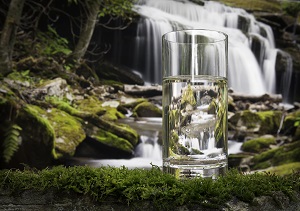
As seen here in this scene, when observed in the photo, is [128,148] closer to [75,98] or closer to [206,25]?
[75,98]

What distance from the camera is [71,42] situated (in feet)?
6.18

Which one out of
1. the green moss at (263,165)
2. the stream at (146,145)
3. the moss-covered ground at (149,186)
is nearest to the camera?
the moss-covered ground at (149,186)

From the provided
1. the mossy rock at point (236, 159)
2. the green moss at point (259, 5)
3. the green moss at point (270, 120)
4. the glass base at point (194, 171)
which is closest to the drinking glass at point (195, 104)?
the glass base at point (194, 171)

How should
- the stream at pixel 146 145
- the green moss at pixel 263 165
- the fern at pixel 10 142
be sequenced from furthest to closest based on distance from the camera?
1. the green moss at pixel 263 165
2. the stream at pixel 146 145
3. the fern at pixel 10 142

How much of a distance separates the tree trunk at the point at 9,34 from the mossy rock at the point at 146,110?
64 centimetres

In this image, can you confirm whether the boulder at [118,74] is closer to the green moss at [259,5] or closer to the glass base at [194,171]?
the green moss at [259,5]

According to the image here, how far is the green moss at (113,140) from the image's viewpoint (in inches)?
71.4

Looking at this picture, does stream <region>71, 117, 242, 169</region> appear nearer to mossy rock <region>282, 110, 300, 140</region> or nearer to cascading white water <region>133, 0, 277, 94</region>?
cascading white water <region>133, 0, 277, 94</region>

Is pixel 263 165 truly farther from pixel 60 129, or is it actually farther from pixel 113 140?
pixel 60 129

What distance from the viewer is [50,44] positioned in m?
1.84

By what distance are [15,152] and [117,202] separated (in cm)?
127

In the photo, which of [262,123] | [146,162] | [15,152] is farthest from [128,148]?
[262,123]

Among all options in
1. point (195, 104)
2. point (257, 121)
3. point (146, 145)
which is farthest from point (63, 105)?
point (195, 104)

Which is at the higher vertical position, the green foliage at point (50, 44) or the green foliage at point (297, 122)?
the green foliage at point (50, 44)
